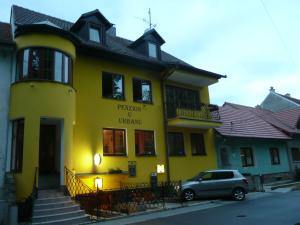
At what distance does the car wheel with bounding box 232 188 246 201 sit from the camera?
17.0 metres

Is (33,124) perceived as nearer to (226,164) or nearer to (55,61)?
(55,61)

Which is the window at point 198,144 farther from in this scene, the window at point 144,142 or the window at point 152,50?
the window at point 152,50

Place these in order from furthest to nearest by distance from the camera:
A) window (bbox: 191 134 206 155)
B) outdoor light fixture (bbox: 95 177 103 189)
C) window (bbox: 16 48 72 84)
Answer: window (bbox: 191 134 206 155) < outdoor light fixture (bbox: 95 177 103 189) < window (bbox: 16 48 72 84)

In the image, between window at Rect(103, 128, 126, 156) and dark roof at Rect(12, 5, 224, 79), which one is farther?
window at Rect(103, 128, 126, 156)

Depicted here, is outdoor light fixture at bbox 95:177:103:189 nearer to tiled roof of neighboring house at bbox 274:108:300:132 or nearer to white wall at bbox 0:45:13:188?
white wall at bbox 0:45:13:188

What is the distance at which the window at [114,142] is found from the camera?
16.8 m

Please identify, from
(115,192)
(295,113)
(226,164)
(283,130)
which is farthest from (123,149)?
(295,113)

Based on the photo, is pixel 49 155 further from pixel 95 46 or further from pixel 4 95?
pixel 95 46

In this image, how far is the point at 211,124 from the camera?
822 inches

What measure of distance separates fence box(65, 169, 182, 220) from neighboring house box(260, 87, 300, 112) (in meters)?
26.5

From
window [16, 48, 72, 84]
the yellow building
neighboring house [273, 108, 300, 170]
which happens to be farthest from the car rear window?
neighboring house [273, 108, 300, 170]

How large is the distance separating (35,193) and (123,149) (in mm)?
6002

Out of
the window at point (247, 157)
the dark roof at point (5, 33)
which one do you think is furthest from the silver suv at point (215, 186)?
the dark roof at point (5, 33)

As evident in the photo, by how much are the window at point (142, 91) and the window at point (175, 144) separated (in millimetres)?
2695
